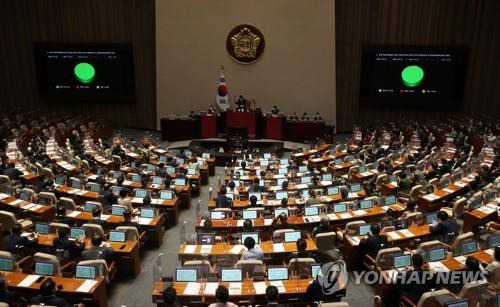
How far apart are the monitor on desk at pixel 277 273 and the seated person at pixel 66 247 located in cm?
381

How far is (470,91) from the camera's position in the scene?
25.1m

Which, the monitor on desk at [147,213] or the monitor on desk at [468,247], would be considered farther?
the monitor on desk at [147,213]

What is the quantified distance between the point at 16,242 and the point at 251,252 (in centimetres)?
477

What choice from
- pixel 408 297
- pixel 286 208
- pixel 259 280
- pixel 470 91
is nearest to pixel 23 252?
pixel 259 280

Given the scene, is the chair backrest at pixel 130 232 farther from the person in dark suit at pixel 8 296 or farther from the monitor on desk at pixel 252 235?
the person in dark suit at pixel 8 296

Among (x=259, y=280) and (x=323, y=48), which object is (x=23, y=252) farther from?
(x=323, y=48)

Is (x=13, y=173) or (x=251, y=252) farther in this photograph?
(x=13, y=173)

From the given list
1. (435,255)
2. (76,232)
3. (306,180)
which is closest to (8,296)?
(76,232)

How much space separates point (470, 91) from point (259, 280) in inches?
882

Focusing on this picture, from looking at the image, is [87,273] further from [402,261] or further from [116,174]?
[116,174]

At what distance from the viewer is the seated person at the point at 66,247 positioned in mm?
8445

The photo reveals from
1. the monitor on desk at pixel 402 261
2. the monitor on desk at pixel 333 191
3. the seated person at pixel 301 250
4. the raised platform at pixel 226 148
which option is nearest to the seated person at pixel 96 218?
the seated person at pixel 301 250

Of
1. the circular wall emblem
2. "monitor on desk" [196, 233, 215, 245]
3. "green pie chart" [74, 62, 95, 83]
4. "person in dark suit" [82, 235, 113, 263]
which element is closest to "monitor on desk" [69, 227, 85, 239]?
"person in dark suit" [82, 235, 113, 263]

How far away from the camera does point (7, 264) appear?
7832mm
